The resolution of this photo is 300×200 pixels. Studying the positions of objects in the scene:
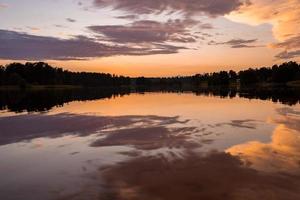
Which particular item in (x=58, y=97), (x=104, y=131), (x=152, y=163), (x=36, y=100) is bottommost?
(x=58, y=97)

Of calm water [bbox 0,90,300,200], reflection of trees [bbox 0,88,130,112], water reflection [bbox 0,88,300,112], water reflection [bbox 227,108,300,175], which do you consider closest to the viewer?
calm water [bbox 0,90,300,200]

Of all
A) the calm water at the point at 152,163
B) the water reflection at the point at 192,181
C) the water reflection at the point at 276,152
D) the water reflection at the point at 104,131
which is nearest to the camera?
the water reflection at the point at 192,181

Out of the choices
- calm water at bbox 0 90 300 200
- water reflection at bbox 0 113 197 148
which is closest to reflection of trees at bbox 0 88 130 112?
water reflection at bbox 0 113 197 148

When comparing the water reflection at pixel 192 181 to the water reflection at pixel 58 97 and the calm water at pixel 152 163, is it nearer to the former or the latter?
the calm water at pixel 152 163

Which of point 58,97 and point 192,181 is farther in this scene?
point 58,97

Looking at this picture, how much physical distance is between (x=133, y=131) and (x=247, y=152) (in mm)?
9603

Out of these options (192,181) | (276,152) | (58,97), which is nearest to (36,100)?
(58,97)

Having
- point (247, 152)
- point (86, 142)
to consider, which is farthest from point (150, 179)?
point (86, 142)

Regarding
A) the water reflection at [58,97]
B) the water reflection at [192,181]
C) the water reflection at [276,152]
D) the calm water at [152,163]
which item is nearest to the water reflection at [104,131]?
the calm water at [152,163]

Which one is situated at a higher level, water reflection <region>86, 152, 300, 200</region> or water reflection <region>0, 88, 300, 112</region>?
water reflection <region>86, 152, 300, 200</region>

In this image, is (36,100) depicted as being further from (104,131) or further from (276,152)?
(276,152)

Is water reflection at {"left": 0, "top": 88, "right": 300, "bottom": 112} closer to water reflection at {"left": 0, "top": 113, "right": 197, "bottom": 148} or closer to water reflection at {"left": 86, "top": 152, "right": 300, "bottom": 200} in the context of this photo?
water reflection at {"left": 0, "top": 113, "right": 197, "bottom": 148}

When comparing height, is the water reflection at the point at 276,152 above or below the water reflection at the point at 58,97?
above

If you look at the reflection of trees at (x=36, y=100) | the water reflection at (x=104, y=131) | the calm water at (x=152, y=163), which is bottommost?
the reflection of trees at (x=36, y=100)
